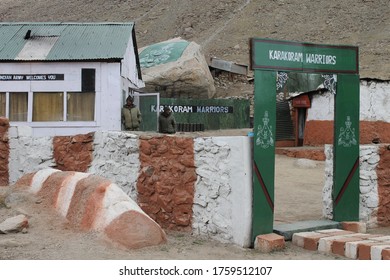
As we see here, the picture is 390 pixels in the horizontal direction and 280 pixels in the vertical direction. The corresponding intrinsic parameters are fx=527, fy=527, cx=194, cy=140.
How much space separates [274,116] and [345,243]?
1862mm

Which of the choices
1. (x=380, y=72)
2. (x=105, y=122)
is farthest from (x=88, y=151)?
(x=380, y=72)

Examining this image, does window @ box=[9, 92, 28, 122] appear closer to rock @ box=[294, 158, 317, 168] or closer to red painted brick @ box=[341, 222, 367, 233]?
rock @ box=[294, 158, 317, 168]

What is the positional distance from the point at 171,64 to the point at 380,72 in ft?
40.0

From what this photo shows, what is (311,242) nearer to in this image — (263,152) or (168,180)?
(263,152)

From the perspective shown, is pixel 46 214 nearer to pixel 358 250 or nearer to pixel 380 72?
pixel 358 250

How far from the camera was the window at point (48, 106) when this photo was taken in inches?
643

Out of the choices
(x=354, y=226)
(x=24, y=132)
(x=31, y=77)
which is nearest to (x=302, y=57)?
(x=354, y=226)

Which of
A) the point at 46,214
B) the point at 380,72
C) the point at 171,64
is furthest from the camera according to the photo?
the point at 380,72

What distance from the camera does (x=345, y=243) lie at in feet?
20.5

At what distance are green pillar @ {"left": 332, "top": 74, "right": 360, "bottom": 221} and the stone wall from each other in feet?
0.78

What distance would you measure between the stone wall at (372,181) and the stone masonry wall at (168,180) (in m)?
2.17

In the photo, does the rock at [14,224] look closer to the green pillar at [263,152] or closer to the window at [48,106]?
the green pillar at [263,152]

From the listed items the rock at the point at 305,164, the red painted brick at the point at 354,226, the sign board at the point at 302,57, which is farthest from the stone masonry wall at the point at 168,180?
the rock at the point at 305,164

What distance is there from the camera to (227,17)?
44.5m
